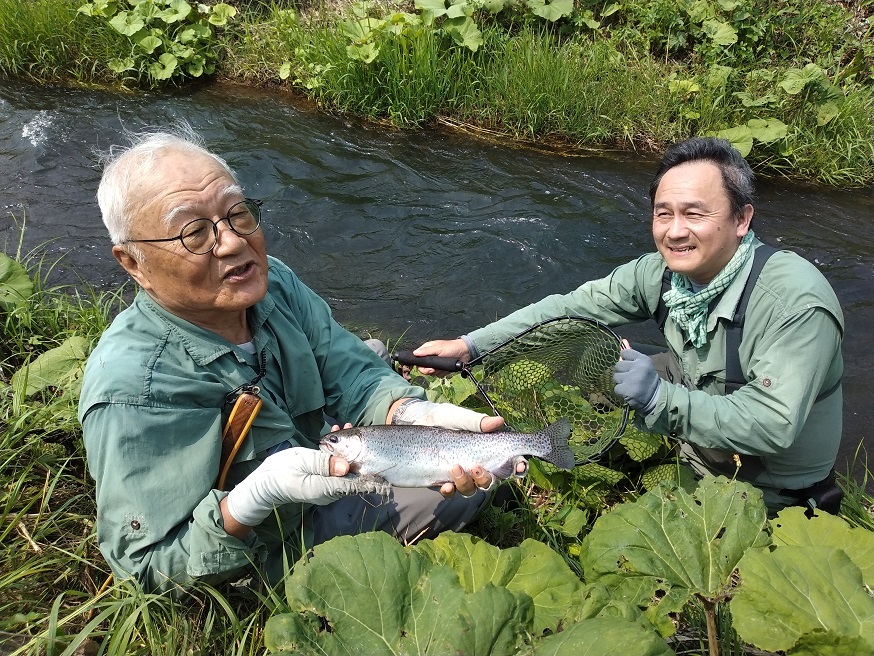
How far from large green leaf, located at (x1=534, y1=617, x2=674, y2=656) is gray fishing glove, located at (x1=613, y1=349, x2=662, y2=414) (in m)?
1.69

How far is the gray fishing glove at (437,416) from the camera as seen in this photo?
344 centimetres

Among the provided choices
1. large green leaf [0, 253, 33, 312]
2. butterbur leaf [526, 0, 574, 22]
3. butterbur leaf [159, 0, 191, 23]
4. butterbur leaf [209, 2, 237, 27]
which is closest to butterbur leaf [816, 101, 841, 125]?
butterbur leaf [526, 0, 574, 22]

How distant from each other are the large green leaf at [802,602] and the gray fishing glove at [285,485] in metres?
1.52

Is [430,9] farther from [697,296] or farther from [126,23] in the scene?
[697,296]

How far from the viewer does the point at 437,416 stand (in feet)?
11.4

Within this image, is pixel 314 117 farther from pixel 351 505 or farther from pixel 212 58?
pixel 351 505

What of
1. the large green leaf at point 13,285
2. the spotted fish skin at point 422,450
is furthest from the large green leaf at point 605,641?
the large green leaf at point 13,285

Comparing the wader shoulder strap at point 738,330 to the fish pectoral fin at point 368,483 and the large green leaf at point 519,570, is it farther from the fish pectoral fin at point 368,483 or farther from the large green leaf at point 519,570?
the fish pectoral fin at point 368,483

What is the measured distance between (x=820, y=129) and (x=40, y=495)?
31.8 ft

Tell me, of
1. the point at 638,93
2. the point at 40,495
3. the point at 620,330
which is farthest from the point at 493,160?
the point at 40,495

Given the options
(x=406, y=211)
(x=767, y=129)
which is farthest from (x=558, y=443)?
(x=767, y=129)

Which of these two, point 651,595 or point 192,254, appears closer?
point 651,595

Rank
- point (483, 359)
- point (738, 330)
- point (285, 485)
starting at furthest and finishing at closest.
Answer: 1. point (483, 359)
2. point (738, 330)
3. point (285, 485)

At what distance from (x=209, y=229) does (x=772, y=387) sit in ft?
9.02
